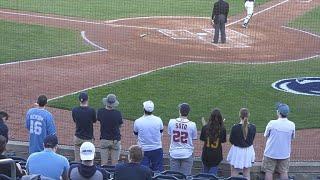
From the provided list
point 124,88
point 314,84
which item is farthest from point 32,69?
point 314,84

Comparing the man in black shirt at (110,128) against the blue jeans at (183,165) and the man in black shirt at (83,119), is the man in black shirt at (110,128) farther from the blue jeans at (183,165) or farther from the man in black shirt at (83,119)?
the blue jeans at (183,165)

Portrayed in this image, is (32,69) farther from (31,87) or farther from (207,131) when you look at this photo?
(207,131)

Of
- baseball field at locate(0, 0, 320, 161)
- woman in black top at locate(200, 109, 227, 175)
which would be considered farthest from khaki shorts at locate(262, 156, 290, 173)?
baseball field at locate(0, 0, 320, 161)

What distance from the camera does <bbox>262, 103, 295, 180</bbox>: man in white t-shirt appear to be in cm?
1070

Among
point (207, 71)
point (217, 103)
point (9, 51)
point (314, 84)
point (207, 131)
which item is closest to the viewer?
point (207, 131)

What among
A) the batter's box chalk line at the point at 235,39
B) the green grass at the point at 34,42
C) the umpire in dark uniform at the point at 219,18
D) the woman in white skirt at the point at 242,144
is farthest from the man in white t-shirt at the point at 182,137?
the umpire in dark uniform at the point at 219,18

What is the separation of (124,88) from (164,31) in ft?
31.4

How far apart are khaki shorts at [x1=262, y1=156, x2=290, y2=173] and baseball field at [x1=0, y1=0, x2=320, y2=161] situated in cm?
205

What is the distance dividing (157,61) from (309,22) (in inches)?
437

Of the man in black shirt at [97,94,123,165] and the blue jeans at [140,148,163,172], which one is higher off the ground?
the man in black shirt at [97,94,123,165]

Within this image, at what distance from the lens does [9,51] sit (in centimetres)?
2172

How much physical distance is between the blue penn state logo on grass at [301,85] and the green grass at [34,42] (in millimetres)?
7248

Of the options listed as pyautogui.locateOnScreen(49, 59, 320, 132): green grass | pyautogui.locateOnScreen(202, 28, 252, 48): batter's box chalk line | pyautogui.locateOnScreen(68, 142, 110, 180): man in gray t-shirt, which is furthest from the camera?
pyautogui.locateOnScreen(202, 28, 252, 48): batter's box chalk line

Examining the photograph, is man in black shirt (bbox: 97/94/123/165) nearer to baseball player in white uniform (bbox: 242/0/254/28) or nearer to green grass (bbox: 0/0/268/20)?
baseball player in white uniform (bbox: 242/0/254/28)
